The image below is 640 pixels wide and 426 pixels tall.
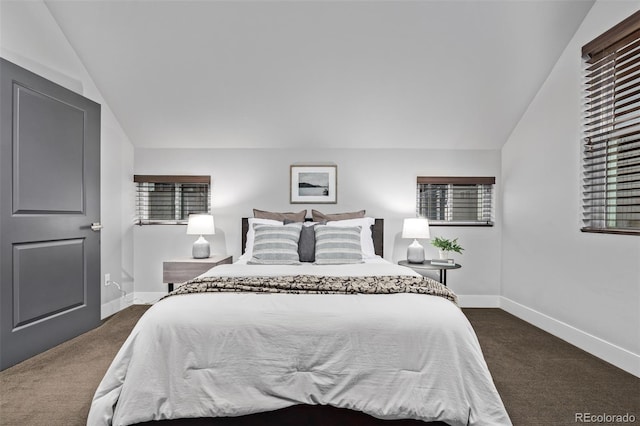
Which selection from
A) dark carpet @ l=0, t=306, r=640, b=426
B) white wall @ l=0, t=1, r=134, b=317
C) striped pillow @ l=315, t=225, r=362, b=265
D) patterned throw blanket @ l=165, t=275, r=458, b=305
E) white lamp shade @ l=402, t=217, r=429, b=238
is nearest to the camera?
dark carpet @ l=0, t=306, r=640, b=426

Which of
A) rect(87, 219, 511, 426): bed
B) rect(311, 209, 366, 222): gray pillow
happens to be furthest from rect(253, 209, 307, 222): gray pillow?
rect(87, 219, 511, 426): bed

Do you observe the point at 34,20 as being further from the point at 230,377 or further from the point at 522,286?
the point at 522,286

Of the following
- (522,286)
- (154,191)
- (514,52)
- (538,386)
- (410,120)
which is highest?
(514,52)

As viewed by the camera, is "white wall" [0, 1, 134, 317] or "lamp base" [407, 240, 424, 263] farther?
"lamp base" [407, 240, 424, 263]

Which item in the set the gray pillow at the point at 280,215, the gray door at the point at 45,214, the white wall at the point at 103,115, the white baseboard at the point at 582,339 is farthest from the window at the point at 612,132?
the white wall at the point at 103,115

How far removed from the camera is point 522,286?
3.86m

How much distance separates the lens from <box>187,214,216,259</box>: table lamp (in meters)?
3.90

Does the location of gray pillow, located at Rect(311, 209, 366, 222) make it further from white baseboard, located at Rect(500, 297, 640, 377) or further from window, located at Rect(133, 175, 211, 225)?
white baseboard, located at Rect(500, 297, 640, 377)

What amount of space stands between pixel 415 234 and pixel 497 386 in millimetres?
1803

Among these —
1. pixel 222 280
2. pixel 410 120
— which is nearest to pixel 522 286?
Result: pixel 410 120

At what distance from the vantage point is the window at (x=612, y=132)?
2.59 meters

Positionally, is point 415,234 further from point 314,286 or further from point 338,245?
point 314,286

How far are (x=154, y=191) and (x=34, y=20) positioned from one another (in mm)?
2012

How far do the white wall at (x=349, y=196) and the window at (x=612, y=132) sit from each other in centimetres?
138
